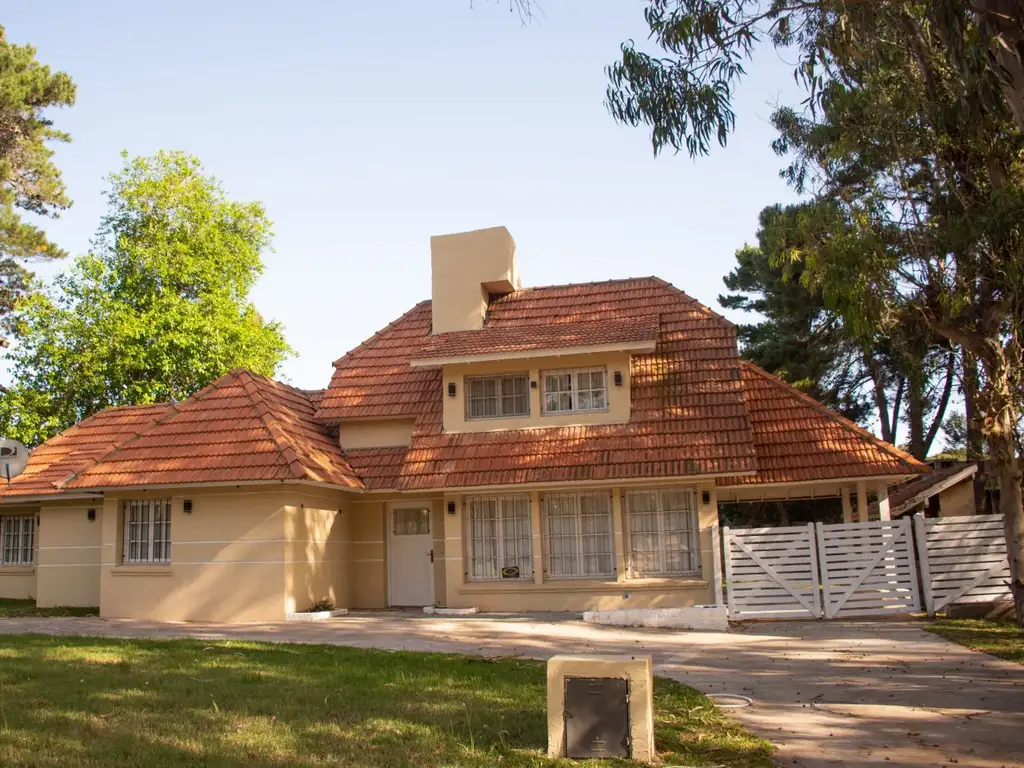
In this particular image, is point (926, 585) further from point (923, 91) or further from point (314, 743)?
point (314, 743)

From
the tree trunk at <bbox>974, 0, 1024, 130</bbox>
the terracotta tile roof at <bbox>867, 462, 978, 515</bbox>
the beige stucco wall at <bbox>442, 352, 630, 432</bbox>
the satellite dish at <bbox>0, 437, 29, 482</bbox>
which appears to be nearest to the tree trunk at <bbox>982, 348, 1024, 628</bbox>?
the beige stucco wall at <bbox>442, 352, 630, 432</bbox>

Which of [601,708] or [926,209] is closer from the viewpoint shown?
[601,708]

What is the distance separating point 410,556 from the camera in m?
19.9

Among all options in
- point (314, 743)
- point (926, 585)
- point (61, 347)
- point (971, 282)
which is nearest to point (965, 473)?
point (926, 585)

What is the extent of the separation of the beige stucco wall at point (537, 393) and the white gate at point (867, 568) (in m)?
4.60

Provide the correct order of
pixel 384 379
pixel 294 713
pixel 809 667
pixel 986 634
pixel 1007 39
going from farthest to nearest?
pixel 384 379 < pixel 986 634 < pixel 809 667 < pixel 1007 39 < pixel 294 713

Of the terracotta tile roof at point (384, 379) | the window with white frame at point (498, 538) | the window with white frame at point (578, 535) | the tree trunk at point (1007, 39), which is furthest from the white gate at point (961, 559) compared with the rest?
the terracotta tile roof at point (384, 379)

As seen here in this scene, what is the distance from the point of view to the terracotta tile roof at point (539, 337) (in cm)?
1861

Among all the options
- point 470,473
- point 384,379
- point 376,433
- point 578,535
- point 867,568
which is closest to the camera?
point 867,568

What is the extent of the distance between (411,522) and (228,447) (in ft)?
14.1

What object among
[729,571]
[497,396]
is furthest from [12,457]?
[729,571]

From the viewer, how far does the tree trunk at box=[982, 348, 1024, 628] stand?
14.8 meters

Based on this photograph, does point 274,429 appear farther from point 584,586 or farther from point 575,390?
point 584,586

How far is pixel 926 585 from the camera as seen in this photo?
54.0 feet
